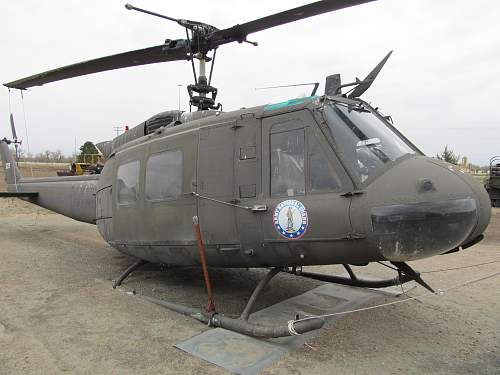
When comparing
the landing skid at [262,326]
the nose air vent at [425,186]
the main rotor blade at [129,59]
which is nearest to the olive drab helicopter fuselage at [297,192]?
the nose air vent at [425,186]

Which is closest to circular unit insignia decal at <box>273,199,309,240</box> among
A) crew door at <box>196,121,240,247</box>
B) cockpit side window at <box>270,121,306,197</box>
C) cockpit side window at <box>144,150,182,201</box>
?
cockpit side window at <box>270,121,306,197</box>

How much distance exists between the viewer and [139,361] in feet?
13.3

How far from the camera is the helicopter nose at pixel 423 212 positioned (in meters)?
3.67

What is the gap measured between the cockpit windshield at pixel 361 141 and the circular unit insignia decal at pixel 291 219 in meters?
0.68

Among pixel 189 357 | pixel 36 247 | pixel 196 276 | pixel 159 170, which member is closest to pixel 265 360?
pixel 189 357

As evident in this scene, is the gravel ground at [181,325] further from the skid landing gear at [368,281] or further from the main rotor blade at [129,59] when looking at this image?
the main rotor blade at [129,59]

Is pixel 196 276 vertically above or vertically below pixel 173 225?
below

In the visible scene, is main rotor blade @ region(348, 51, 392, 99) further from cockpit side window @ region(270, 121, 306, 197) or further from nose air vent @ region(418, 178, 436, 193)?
nose air vent @ region(418, 178, 436, 193)

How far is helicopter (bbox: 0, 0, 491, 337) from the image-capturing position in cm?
379

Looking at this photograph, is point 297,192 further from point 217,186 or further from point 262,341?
point 262,341

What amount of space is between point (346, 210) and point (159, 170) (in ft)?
9.70

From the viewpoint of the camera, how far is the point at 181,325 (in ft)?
16.4

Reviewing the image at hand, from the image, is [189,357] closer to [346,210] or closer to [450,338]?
[346,210]

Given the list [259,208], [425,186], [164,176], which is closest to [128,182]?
[164,176]
